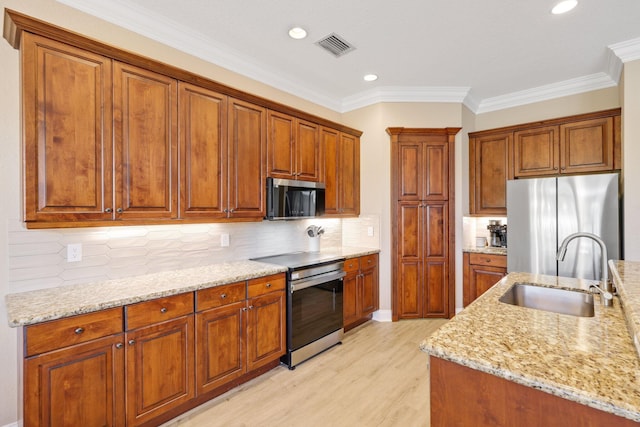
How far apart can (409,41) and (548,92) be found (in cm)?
229

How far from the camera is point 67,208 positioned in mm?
1854

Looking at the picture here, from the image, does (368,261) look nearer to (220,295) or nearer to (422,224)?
(422,224)

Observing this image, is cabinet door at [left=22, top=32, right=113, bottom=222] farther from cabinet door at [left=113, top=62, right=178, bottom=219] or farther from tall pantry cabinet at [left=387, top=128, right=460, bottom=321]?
tall pantry cabinet at [left=387, top=128, right=460, bottom=321]

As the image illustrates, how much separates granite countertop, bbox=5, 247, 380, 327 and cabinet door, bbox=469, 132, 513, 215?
2969 mm

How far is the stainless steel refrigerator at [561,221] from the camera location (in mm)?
3039

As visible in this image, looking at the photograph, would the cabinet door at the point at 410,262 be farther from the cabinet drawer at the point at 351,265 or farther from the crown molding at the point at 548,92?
the crown molding at the point at 548,92

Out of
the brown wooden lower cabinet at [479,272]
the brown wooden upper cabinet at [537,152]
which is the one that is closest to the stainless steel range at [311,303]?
the brown wooden lower cabinet at [479,272]

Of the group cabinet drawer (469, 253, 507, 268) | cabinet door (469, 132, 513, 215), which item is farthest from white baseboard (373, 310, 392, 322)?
cabinet door (469, 132, 513, 215)

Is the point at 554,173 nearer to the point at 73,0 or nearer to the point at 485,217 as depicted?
the point at 485,217

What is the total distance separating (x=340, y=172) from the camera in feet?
12.8

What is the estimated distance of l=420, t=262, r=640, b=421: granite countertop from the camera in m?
0.84

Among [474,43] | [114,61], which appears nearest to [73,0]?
[114,61]

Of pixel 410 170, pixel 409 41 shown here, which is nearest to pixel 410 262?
pixel 410 170

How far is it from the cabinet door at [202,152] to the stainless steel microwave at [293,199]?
0.49 metres
